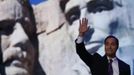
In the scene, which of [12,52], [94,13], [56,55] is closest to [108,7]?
[94,13]

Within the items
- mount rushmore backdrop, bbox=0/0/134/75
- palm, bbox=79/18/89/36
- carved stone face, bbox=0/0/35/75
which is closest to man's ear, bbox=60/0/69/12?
mount rushmore backdrop, bbox=0/0/134/75

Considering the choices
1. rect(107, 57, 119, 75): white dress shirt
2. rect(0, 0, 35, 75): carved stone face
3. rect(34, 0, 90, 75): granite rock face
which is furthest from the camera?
rect(34, 0, 90, 75): granite rock face

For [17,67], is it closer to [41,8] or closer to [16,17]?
[16,17]

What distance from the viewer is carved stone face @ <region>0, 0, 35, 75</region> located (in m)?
3.84

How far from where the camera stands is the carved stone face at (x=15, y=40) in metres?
3.84

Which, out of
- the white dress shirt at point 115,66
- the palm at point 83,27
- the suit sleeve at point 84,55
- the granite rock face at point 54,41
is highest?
the palm at point 83,27

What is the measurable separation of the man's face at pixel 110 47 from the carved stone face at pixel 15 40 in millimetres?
2789

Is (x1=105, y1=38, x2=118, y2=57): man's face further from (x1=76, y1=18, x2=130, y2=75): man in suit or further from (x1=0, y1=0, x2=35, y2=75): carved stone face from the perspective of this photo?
(x1=0, y1=0, x2=35, y2=75): carved stone face

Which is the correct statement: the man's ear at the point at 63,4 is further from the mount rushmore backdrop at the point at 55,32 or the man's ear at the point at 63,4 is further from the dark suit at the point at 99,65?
the dark suit at the point at 99,65

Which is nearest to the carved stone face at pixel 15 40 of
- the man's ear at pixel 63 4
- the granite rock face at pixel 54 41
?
the granite rock face at pixel 54 41

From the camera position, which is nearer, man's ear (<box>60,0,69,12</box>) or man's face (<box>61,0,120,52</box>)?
man's face (<box>61,0,120,52</box>)

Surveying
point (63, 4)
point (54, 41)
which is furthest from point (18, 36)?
point (63, 4)

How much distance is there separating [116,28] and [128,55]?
274mm

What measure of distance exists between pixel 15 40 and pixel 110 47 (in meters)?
3.00
